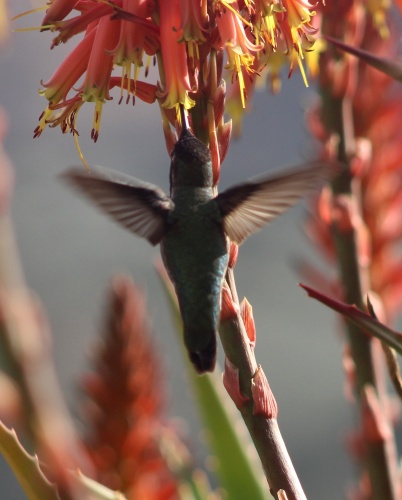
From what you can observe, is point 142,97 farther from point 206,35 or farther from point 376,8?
point 376,8

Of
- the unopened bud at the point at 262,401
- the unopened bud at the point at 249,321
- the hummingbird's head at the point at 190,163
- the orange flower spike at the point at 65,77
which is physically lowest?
the unopened bud at the point at 262,401

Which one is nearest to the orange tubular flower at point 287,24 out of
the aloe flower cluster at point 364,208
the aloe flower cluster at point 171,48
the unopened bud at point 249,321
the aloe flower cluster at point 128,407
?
the aloe flower cluster at point 171,48

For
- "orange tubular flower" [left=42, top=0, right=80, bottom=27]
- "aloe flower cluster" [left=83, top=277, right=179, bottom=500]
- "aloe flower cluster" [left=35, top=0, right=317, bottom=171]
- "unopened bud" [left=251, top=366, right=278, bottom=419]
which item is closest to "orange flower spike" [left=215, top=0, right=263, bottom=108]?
"aloe flower cluster" [left=35, top=0, right=317, bottom=171]

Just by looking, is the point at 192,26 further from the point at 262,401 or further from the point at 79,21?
the point at 262,401

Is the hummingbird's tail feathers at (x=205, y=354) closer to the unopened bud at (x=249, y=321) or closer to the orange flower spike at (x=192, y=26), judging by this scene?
the unopened bud at (x=249, y=321)

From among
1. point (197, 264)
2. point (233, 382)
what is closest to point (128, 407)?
point (197, 264)

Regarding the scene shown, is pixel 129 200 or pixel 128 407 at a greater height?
pixel 129 200
